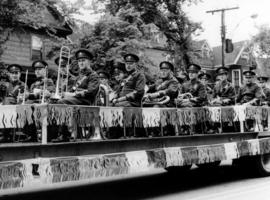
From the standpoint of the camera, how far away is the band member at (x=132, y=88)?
7.15 m

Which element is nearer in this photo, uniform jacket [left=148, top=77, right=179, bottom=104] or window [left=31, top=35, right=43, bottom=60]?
uniform jacket [left=148, top=77, right=179, bottom=104]

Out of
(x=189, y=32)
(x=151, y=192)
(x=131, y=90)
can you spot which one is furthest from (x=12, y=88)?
(x=189, y=32)

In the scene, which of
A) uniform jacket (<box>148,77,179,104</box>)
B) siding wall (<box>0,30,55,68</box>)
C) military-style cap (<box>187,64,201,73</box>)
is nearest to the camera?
uniform jacket (<box>148,77,179,104</box>)

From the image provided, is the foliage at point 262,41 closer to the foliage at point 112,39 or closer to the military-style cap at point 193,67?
the foliage at point 112,39

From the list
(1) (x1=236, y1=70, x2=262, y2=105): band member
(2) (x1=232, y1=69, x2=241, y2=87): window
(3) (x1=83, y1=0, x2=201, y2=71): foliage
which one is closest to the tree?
(3) (x1=83, y1=0, x2=201, y2=71): foliage

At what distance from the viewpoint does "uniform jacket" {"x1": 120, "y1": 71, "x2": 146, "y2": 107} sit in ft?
23.5

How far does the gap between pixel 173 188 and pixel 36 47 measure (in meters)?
19.2

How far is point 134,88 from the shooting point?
24.5 feet

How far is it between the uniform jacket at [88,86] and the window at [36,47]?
1894 cm

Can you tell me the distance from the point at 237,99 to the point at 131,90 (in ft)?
12.3

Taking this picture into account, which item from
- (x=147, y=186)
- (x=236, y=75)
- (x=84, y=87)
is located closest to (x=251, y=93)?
(x=147, y=186)

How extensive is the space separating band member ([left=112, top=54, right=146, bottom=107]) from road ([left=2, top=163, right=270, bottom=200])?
4.98 feet

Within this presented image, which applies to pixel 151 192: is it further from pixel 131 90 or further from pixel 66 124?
pixel 66 124

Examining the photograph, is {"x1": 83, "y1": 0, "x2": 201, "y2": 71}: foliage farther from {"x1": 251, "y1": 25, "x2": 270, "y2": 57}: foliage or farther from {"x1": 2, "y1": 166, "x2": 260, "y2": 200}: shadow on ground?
{"x1": 2, "y1": 166, "x2": 260, "y2": 200}: shadow on ground
